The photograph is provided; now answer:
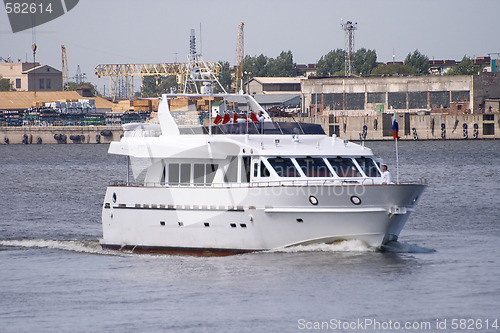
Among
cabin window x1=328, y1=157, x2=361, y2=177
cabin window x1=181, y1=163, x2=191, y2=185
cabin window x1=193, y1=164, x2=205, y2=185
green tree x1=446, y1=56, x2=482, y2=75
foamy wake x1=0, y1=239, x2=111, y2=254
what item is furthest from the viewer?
green tree x1=446, y1=56, x2=482, y2=75

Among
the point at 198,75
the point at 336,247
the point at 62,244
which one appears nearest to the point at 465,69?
the point at 198,75

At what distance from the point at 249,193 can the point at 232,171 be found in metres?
1.69

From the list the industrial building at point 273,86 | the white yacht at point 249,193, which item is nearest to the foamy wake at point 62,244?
the white yacht at point 249,193

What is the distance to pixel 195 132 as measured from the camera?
107 ft

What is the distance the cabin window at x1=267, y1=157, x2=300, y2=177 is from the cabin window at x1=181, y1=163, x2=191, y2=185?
3.23 m

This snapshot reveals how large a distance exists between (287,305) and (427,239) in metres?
12.0

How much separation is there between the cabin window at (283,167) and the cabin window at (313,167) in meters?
0.27

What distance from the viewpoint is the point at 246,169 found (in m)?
30.5

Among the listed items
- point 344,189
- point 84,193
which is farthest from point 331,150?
point 84,193

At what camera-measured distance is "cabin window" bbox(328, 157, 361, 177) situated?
99.1ft

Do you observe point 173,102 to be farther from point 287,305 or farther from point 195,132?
point 287,305

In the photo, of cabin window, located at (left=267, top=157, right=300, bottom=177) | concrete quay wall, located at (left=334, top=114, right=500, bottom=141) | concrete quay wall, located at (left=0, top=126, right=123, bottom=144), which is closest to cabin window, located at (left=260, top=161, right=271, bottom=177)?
cabin window, located at (left=267, top=157, right=300, bottom=177)

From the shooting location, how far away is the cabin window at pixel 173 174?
32.2 meters

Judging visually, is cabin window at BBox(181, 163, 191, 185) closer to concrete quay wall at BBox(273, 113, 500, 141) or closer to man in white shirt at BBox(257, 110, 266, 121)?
man in white shirt at BBox(257, 110, 266, 121)
